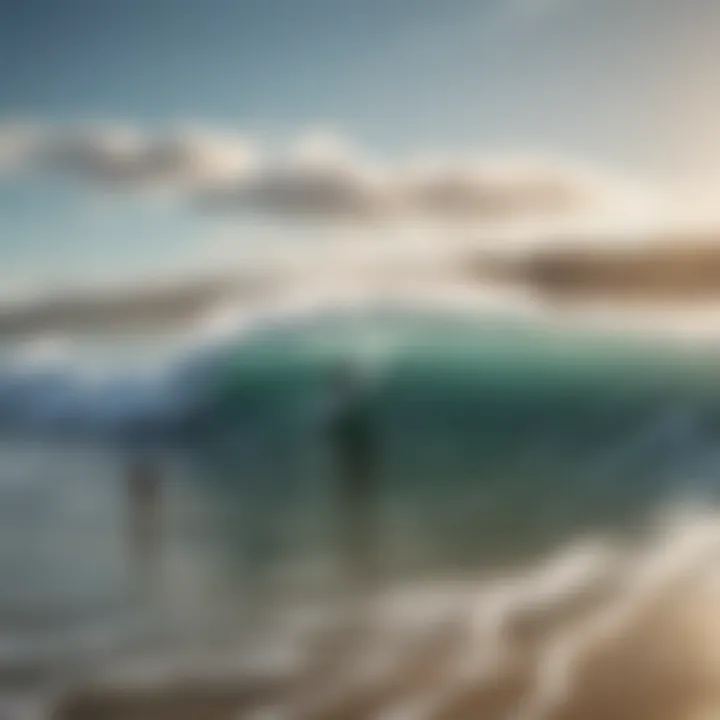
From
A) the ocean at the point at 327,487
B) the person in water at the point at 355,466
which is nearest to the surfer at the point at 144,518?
the ocean at the point at 327,487

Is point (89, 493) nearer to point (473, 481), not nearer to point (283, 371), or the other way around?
point (283, 371)

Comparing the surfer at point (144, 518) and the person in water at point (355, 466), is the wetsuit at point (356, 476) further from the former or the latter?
the surfer at point (144, 518)

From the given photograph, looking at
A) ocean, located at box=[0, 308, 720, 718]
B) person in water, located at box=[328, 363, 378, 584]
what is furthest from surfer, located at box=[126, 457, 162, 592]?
person in water, located at box=[328, 363, 378, 584]

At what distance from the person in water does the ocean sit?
11 millimetres

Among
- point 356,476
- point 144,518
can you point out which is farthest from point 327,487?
point 144,518

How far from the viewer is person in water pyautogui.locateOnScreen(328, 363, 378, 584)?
1002 mm

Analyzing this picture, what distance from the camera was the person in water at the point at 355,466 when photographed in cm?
100

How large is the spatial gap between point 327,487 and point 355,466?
47 millimetres

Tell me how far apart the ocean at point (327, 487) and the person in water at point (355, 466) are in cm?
1

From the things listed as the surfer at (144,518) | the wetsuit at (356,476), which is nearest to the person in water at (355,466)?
the wetsuit at (356,476)

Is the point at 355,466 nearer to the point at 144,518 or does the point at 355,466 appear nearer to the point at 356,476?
the point at 356,476

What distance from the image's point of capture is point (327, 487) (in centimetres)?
102

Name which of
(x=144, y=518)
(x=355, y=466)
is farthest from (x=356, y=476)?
(x=144, y=518)

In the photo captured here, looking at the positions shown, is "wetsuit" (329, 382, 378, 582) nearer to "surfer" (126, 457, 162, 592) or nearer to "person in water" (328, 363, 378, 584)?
"person in water" (328, 363, 378, 584)
